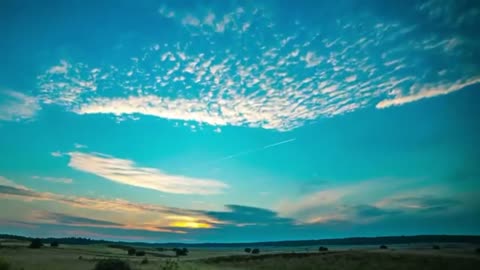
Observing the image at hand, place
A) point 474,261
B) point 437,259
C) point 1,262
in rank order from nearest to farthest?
point 1,262, point 474,261, point 437,259

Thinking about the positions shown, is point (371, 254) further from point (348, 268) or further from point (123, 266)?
point (123, 266)

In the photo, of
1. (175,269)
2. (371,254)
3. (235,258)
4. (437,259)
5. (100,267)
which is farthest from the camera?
(235,258)

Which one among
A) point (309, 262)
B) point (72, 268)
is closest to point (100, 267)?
point (72, 268)

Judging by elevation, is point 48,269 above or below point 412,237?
below

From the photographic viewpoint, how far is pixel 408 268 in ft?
130

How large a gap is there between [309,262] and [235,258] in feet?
45.8

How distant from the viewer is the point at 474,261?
38.8m

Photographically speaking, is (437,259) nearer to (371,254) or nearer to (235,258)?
(371,254)

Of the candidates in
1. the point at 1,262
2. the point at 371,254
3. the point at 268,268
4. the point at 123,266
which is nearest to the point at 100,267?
the point at 123,266

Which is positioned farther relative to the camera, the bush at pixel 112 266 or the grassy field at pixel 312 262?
the grassy field at pixel 312 262

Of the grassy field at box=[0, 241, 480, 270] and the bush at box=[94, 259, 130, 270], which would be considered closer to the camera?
the bush at box=[94, 259, 130, 270]

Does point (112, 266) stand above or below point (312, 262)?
below

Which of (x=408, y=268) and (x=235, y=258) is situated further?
(x=235, y=258)

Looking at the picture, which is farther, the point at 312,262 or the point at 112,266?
the point at 312,262
